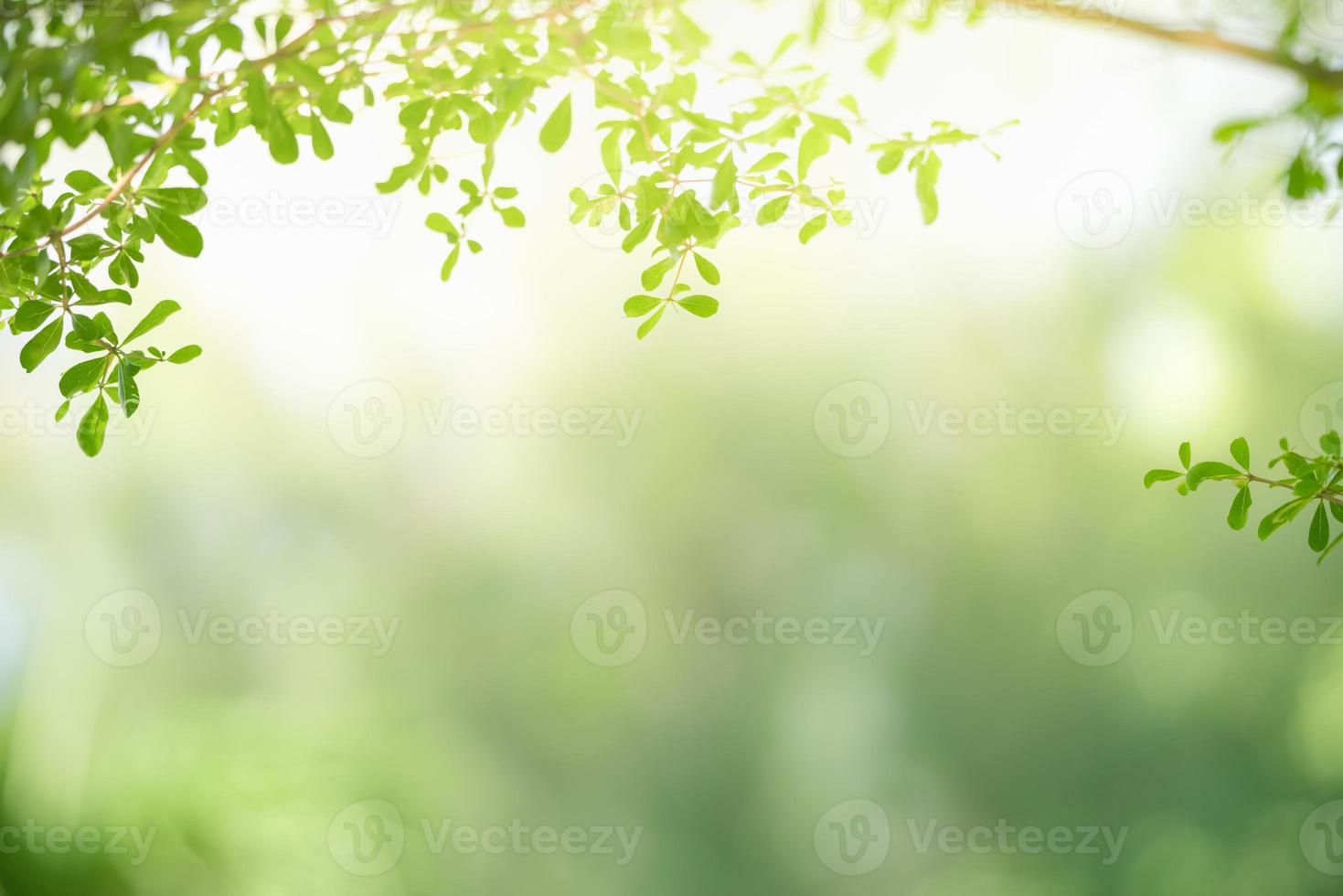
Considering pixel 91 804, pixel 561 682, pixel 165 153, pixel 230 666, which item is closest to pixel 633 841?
pixel 561 682

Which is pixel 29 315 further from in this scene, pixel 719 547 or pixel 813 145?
pixel 719 547

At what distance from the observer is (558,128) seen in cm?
97

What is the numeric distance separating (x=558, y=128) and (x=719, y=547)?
203 cm

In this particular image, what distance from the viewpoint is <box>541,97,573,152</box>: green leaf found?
95 centimetres

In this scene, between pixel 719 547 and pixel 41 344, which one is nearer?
pixel 41 344

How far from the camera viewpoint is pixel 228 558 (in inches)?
116

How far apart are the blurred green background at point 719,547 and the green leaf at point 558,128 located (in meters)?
1.91

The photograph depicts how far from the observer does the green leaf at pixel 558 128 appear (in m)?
0.95

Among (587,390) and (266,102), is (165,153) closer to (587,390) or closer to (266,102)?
(266,102)

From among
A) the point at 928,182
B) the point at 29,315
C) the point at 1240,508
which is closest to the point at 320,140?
the point at 29,315

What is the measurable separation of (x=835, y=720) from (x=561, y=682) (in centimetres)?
79

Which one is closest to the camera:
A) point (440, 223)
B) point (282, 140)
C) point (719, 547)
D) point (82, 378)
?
point (282, 140)

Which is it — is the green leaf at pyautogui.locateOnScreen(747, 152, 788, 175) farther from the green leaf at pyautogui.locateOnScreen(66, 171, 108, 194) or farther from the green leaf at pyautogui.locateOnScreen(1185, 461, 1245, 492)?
the green leaf at pyautogui.locateOnScreen(66, 171, 108, 194)

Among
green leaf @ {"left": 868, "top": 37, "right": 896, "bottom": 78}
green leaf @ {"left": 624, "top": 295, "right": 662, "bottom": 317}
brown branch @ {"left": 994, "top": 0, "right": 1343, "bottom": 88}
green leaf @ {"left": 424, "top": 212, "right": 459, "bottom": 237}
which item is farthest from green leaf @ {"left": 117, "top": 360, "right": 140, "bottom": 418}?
brown branch @ {"left": 994, "top": 0, "right": 1343, "bottom": 88}
